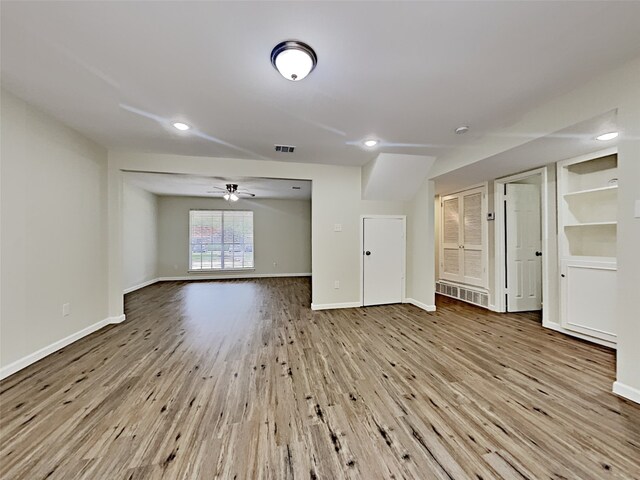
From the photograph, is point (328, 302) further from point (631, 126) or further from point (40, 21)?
point (40, 21)

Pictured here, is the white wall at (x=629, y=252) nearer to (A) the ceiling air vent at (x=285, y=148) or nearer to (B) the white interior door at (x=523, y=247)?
(B) the white interior door at (x=523, y=247)

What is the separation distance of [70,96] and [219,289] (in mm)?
4684

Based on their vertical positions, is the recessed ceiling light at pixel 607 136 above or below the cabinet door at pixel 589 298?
above

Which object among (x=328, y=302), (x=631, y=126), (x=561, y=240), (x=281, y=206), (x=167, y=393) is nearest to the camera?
(x=631, y=126)

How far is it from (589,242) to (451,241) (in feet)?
6.97

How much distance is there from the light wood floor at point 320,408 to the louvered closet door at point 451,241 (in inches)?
73.6

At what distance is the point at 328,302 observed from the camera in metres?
4.44

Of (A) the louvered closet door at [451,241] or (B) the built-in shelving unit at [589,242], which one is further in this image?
(A) the louvered closet door at [451,241]

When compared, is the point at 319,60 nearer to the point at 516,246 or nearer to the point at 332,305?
the point at 332,305

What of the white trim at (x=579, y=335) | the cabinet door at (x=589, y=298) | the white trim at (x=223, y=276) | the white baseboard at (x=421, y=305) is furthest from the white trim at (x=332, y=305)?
the white trim at (x=223, y=276)

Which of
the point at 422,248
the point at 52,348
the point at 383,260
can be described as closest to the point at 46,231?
the point at 52,348

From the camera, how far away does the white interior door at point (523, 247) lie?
419 cm

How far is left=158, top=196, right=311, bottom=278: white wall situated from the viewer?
7449mm

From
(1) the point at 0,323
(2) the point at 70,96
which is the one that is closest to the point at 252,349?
(1) the point at 0,323
